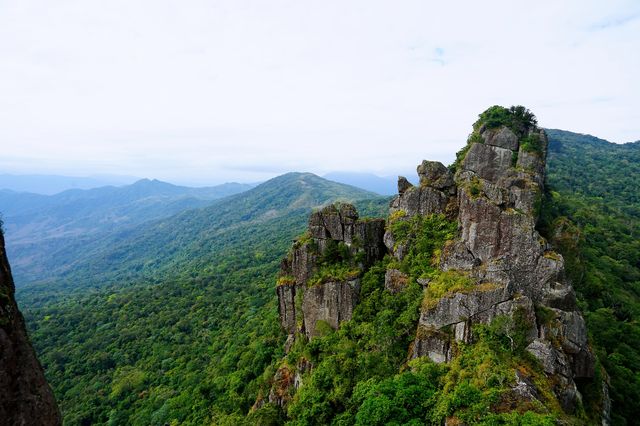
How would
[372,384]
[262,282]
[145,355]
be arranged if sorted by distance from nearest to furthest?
1. [372,384]
2. [145,355]
3. [262,282]

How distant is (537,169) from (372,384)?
1365 inches

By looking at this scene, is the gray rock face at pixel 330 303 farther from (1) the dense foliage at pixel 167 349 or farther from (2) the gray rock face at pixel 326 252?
(1) the dense foliage at pixel 167 349

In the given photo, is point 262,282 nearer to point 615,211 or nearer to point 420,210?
point 420,210

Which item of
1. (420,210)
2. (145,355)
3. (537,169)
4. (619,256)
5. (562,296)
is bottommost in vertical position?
(145,355)

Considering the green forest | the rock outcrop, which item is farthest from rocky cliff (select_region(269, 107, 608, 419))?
the green forest

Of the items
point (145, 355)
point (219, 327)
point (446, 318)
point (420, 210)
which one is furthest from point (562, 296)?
point (145, 355)

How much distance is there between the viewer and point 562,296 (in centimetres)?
2497

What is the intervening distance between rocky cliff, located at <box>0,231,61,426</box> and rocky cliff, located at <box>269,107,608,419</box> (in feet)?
70.6

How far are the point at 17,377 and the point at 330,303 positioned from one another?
24818 mm

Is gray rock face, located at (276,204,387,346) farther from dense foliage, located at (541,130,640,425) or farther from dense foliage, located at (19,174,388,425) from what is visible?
dense foliage, located at (541,130,640,425)

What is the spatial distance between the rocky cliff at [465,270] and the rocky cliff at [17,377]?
2152 cm

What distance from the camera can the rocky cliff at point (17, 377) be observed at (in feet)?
37.4

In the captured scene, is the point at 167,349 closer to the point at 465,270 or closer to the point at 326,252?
the point at 326,252

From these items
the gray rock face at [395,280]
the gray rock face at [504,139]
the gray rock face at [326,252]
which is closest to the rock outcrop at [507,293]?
the gray rock face at [395,280]
